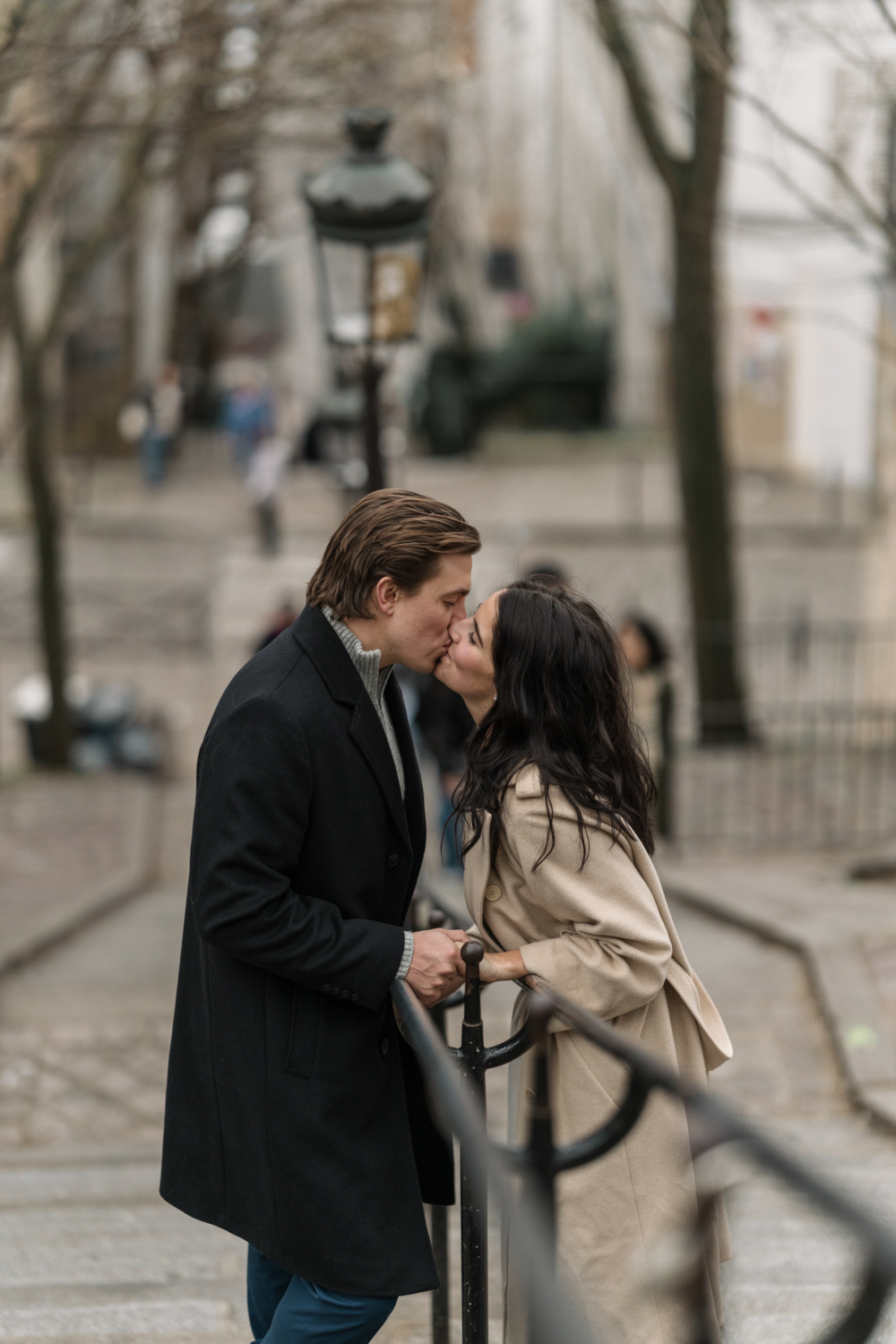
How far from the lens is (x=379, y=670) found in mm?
2545

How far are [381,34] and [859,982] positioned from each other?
9.07 m

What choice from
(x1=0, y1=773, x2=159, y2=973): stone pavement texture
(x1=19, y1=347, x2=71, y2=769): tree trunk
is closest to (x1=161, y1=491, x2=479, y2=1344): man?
(x1=0, y1=773, x2=159, y2=973): stone pavement texture

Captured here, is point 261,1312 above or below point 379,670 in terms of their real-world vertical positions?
below

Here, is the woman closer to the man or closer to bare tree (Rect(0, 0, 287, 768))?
the man

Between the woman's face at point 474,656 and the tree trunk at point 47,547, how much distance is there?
10423 millimetres

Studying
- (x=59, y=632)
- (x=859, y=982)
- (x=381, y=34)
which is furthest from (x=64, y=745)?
(x=859, y=982)

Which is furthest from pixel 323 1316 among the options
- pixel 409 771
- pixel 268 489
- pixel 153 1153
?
pixel 268 489

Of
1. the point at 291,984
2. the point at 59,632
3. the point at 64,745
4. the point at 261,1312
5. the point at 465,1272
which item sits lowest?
the point at 64,745

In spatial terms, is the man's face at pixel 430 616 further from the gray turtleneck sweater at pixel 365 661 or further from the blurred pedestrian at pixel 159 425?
the blurred pedestrian at pixel 159 425

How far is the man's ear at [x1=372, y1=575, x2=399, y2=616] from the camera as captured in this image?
2441 mm

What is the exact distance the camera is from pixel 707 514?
11539 mm

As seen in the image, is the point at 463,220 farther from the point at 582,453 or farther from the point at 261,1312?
the point at 261,1312

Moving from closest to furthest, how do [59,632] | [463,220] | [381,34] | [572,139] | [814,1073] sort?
[814,1073] < [381,34] < [59,632] < [463,220] < [572,139]

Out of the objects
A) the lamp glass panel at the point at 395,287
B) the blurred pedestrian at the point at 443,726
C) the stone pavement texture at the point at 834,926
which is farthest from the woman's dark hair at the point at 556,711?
the blurred pedestrian at the point at 443,726
